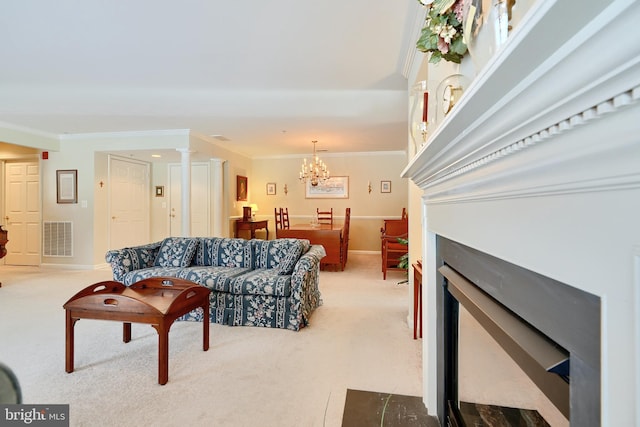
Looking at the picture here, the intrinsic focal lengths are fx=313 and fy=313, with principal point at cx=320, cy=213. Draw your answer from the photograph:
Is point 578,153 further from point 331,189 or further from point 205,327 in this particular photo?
point 331,189

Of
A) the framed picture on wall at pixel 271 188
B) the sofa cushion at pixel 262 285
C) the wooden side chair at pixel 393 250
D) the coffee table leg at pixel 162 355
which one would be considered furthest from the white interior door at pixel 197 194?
the coffee table leg at pixel 162 355

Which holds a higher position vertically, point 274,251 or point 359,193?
point 359,193

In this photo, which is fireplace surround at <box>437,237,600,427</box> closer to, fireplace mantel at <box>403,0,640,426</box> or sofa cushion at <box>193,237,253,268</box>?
fireplace mantel at <box>403,0,640,426</box>

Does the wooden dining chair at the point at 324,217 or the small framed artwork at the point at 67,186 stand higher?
the small framed artwork at the point at 67,186

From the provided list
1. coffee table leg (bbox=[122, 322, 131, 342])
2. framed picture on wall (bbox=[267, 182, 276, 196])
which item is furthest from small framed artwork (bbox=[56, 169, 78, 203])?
coffee table leg (bbox=[122, 322, 131, 342])

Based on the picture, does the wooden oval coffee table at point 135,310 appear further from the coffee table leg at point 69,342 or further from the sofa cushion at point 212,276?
the sofa cushion at point 212,276

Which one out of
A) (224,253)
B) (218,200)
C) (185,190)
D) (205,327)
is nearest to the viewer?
(205,327)

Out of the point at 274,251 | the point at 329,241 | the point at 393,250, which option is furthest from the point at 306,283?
the point at 329,241

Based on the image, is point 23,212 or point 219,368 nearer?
point 219,368

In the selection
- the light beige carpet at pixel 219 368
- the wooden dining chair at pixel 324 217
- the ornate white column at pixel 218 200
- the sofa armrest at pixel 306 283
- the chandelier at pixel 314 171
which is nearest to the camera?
the light beige carpet at pixel 219 368

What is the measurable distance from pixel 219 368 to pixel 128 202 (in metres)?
5.48

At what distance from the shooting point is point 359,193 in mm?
7426

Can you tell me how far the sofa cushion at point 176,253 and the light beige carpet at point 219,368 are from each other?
0.71 metres

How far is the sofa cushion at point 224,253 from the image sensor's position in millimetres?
3430
